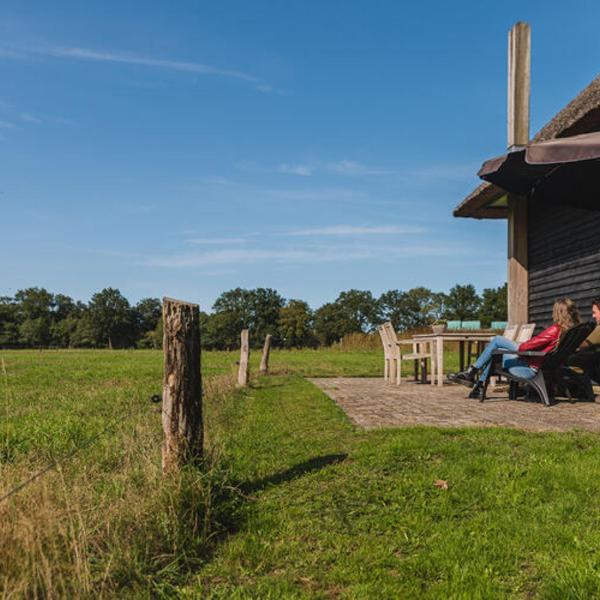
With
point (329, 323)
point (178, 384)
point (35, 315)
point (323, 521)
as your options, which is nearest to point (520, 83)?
point (178, 384)

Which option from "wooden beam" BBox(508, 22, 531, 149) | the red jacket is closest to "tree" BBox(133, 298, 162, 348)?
"wooden beam" BBox(508, 22, 531, 149)

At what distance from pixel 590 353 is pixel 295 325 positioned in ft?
267

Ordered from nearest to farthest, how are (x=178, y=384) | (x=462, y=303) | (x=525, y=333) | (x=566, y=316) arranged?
(x=178, y=384) < (x=566, y=316) < (x=525, y=333) < (x=462, y=303)

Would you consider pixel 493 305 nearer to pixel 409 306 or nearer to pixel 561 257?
pixel 409 306

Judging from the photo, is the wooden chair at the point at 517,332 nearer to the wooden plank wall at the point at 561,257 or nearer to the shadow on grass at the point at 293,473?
the wooden plank wall at the point at 561,257

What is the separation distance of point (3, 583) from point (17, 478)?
90cm

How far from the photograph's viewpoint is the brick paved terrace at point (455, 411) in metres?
5.45

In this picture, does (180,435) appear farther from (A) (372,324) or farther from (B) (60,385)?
(A) (372,324)

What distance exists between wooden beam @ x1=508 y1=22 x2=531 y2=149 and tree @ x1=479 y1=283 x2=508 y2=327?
71725mm

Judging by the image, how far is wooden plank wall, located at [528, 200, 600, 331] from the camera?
872 centimetres

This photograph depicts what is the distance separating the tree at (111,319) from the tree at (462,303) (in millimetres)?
50566

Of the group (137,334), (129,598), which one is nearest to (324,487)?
(129,598)

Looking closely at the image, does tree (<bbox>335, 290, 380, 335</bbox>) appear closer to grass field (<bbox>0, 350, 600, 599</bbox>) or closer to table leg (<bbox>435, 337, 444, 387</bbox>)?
table leg (<bbox>435, 337, 444, 387</bbox>)

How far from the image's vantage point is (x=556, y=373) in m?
7.32
